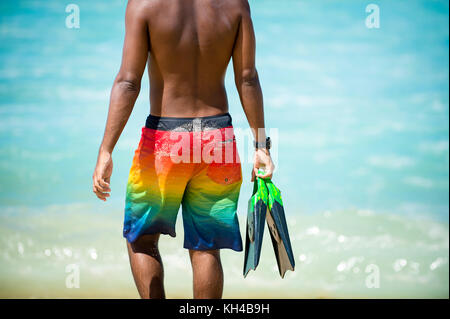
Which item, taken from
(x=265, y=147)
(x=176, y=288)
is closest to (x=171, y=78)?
(x=265, y=147)

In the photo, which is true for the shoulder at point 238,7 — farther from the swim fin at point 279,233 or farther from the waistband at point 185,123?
the swim fin at point 279,233

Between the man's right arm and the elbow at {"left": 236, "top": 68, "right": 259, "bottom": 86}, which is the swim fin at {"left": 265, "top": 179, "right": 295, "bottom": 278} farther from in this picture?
the elbow at {"left": 236, "top": 68, "right": 259, "bottom": 86}

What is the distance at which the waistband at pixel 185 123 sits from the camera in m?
2.59

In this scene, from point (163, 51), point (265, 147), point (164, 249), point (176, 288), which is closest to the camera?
point (163, 51)

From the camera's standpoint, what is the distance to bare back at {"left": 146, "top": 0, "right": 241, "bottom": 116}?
99.2 inches

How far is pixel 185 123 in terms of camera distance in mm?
2600

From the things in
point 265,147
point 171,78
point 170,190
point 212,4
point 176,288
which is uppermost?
point 212,4

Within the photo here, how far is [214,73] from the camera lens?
8.66ft

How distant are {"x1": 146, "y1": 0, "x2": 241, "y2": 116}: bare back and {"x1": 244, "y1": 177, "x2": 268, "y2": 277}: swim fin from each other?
390 mm

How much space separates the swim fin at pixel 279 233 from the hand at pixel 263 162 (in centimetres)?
8

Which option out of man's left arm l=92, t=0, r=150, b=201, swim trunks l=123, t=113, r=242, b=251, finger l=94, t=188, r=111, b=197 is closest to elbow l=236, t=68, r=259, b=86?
swim trunks l=123, t=113, r=242, b=251

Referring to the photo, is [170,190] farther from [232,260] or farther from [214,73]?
[232,260]

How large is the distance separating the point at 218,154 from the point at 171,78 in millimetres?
365

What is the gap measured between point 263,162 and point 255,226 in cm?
28
